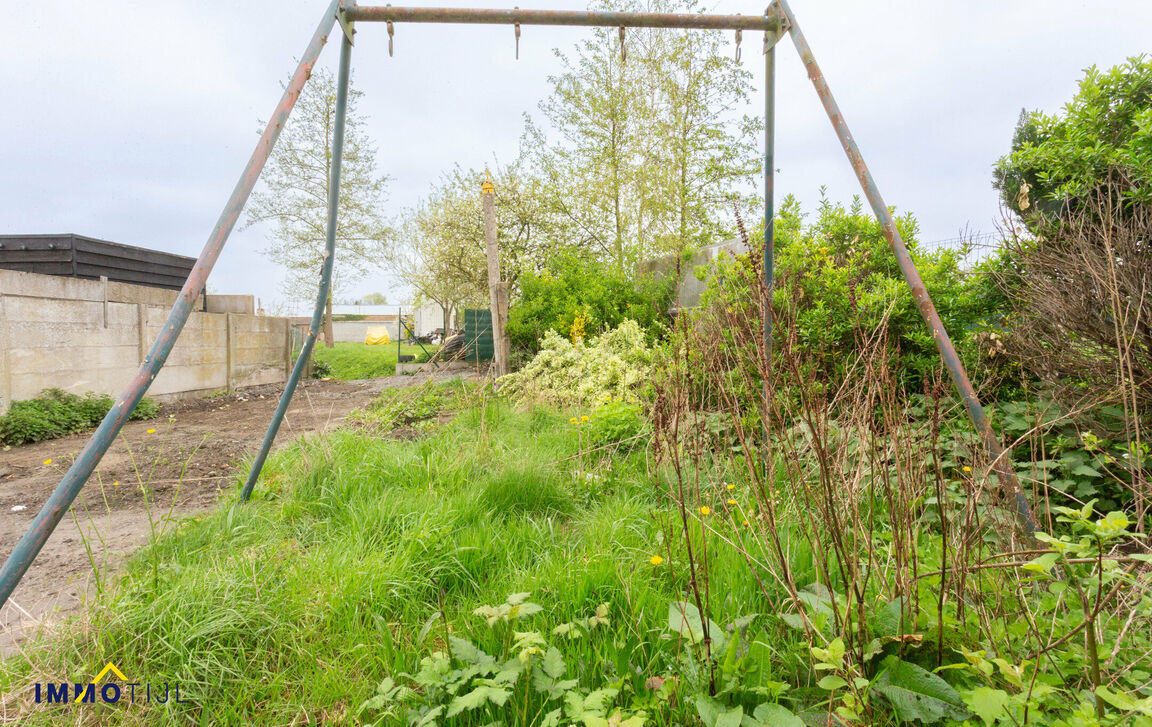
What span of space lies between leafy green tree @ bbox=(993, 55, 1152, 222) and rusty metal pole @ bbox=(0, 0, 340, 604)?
11.6 feet

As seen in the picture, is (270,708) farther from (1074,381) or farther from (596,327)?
(596,327)

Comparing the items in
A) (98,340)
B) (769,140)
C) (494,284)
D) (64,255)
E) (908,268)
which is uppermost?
(64,255)

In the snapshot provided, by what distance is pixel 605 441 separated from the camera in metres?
3.59

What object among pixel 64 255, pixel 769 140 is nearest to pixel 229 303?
pixel 64 255

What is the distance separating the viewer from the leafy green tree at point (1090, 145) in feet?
8.18

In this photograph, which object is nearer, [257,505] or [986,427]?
[986,427]

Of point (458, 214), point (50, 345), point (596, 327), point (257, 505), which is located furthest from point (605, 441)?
point (458, 214)

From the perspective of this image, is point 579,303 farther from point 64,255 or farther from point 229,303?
point 64,255

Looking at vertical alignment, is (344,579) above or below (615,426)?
below

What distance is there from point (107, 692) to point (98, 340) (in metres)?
7.50

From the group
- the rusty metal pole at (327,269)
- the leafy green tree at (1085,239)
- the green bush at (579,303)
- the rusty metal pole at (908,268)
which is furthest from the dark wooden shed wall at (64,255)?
the leafy green tree at (1085,239)

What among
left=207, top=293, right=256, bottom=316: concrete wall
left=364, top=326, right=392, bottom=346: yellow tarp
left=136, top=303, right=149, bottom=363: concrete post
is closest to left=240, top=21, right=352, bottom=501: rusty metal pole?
left=136, top=303, right=149, bottom=363: concrete post

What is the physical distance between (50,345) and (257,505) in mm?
5871

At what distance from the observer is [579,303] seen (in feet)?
27.6
